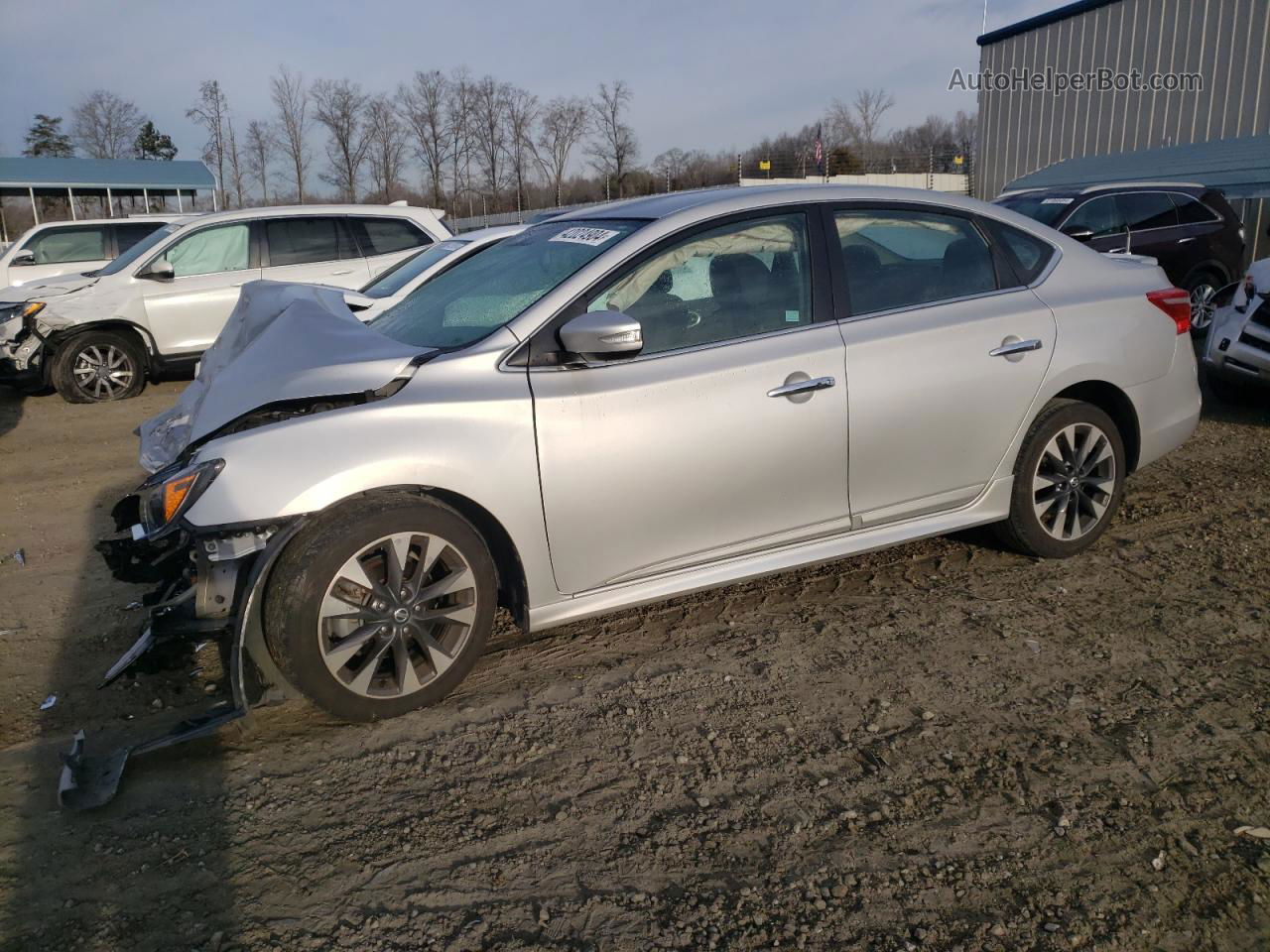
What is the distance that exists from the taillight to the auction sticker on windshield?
2.70m

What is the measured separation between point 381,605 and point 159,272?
833 cm

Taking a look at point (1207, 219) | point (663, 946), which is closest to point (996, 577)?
point (663, 946)

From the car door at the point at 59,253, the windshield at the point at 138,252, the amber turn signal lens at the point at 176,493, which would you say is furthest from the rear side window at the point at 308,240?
the amber turn signal lens at the point at 176,493

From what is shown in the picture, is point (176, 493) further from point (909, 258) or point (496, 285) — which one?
point (909, 258)

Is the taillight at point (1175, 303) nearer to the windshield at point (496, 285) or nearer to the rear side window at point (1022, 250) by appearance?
the rear side window at point (1022, 250)

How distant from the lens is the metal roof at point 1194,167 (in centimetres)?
1512

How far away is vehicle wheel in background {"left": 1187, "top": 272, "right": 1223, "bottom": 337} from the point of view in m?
11.1

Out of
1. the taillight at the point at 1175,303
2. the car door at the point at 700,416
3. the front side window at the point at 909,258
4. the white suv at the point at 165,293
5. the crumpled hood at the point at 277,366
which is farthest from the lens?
the white suv at the point at 165,293

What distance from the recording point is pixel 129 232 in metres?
13.6

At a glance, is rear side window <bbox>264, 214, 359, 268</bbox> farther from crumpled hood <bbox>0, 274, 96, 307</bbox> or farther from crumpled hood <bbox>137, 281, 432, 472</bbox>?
crumpled hood <bbox>137, 281, 432, 472</bbox>

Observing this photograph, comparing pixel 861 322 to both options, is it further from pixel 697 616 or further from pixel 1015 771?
pixel 1015 771

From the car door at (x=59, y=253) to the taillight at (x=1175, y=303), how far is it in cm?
1300

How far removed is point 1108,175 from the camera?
62.2ft

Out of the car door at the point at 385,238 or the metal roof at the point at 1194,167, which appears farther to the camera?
the metal roof at the point at 1194,167
